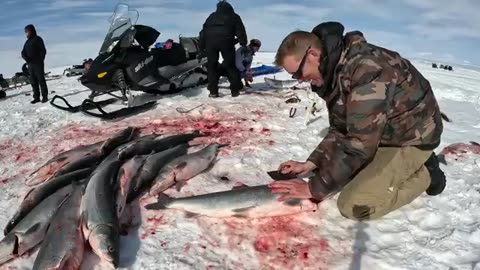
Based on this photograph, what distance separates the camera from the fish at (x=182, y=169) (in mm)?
3816

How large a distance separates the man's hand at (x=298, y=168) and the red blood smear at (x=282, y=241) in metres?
0.40

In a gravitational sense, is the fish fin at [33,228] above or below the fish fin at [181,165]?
below

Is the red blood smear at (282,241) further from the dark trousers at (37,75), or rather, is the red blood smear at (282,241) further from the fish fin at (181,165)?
the dark trousers at (37,75)

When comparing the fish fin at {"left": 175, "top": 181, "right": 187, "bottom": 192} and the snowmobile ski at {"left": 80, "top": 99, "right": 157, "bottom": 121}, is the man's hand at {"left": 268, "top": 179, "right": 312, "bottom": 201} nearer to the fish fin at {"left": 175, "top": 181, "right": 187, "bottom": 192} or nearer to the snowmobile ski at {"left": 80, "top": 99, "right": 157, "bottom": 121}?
the fish fin at {"left": 175, "top": 181, "right": 187, "bottom": 192}

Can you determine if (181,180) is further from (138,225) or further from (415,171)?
(415,171)

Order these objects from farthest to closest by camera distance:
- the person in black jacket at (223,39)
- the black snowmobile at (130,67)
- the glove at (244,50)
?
the glove at (244,50) → the person in black jacket at (223,39) → the black snowmobile at (130,67)

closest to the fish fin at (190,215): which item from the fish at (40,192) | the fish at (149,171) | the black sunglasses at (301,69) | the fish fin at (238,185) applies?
the fish fin at (238,185)

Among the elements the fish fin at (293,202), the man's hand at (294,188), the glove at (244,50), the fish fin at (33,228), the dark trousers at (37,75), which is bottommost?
the dark trousers at (37,75)

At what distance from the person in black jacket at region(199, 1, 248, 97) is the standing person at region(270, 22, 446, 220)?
4.06 m

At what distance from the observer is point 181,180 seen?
4.00 meters

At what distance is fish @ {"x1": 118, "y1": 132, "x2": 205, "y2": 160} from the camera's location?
4.25 m

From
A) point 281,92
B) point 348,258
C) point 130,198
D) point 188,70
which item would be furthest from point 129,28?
point 348,258

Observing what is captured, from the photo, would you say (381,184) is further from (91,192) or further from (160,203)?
(91,192)

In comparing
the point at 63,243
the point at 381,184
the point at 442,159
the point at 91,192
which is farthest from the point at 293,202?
the point at 442,159
